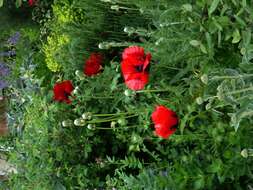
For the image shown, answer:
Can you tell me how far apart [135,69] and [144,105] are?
31cm

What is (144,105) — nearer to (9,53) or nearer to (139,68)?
(139,68)

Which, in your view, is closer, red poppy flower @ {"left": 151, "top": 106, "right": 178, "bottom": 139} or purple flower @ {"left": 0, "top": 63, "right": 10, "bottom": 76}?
red poppy flower @ {"left": 151, "top": 106, "right": 178, "bottom": 139}

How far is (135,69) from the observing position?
1634mm

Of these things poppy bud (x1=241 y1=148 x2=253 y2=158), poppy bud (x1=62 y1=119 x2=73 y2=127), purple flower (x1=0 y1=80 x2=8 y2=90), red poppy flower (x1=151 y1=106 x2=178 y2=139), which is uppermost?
purple flower (x1=0 y1=80 x2=8 y2=90)

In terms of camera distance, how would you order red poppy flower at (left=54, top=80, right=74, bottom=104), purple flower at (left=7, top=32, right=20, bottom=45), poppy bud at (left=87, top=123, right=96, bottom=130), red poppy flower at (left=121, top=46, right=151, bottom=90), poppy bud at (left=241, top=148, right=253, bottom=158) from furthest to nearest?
purple flower at (left=7, top=32, right=20, bottom=45), red poppy flower at (left=54, top=80, right=74, bottom=104), poppy bud at (left=87, top=123, right=96, bottom=130), red poppy flower at (left=121, top=46, right=151, bottom=90), poppy bud at (left=241, top=148, right=253, bottom=158)

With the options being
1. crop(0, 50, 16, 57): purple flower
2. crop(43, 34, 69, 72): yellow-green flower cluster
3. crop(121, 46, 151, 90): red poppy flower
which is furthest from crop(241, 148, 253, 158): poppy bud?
crop(0, 50, 16, 57): purple flower

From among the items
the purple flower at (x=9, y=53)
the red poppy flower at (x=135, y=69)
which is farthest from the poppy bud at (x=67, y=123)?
the purple flower at (x=9, y=53)

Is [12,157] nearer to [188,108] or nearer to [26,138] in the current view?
[26,138]

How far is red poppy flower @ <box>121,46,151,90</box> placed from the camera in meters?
1.61

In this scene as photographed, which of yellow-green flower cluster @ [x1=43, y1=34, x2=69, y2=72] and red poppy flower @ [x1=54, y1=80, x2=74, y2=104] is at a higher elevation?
yellow-green flower cluster @ [x1=43, y1=34, x2=69, y2=72]

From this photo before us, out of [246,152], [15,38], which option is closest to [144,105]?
[246,152]

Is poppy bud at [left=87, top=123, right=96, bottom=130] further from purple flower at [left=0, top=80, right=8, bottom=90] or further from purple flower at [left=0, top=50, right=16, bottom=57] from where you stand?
purple flower at [left=0, top=50, right=16, bottom=57]

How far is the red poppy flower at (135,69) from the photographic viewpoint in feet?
5.29

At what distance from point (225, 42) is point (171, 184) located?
0.50 m
